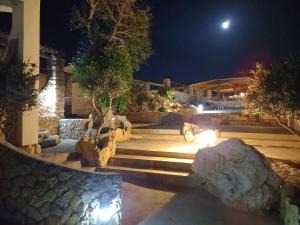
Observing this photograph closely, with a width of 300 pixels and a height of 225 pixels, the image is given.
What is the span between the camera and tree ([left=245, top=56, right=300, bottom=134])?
7.19 metres

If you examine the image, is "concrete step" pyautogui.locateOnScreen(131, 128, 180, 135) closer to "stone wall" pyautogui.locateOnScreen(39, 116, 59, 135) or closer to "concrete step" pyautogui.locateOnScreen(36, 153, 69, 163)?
"stone wall" pyautogui.locateOnScreen(39, 116, 59, 135)

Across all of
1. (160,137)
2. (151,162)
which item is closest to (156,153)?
(151,162)

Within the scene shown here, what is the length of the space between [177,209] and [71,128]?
7387 millimetres

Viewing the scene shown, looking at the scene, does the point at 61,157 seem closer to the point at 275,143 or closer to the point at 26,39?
the point at 26,39

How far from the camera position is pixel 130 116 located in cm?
1631

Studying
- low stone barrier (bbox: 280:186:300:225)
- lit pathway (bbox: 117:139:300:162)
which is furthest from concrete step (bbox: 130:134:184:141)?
low stone barrier (bbox: 280:186:300:225)

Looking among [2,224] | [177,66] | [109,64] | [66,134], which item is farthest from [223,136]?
[177,66]

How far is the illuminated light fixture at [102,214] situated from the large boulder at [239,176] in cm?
279

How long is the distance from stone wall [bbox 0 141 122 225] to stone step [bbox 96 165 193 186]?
8.76 feet

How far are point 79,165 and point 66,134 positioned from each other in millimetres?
4103

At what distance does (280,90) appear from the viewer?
7.68 m

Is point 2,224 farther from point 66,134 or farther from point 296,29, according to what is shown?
point 296,29

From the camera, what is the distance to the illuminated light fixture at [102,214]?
487 cm

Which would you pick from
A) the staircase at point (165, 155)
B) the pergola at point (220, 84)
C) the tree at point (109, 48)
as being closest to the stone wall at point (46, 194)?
the staircase at point (165, 155)
